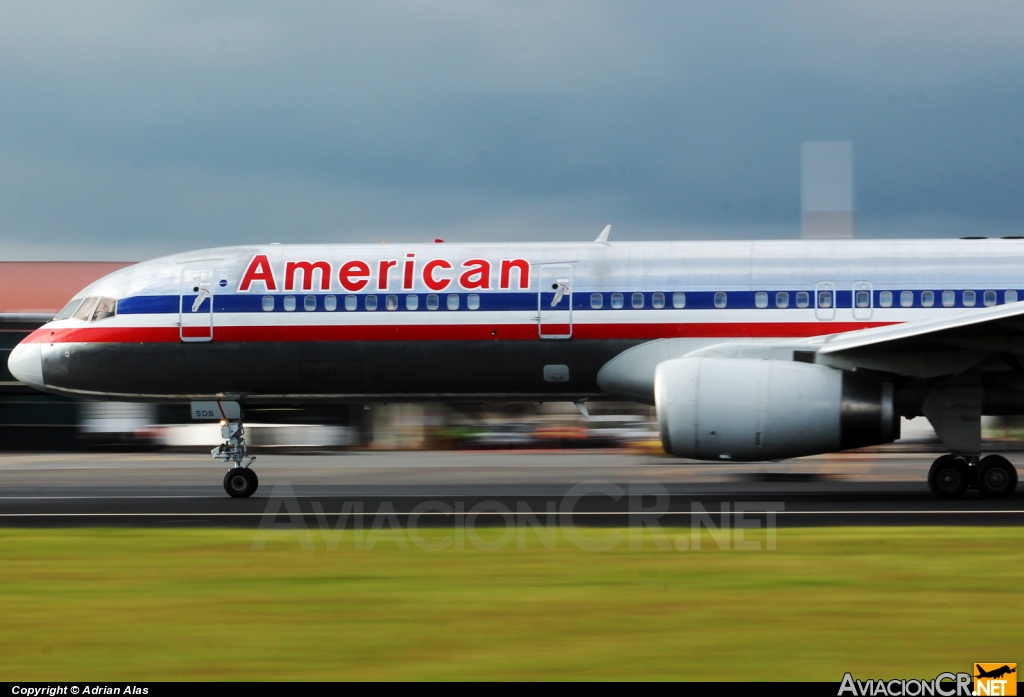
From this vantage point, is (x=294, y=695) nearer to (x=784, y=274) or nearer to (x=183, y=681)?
(x=183, y=681)

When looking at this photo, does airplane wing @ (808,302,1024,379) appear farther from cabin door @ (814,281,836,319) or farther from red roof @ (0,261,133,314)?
red roof @ (0,261,133,314)

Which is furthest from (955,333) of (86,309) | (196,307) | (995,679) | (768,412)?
(86,309)

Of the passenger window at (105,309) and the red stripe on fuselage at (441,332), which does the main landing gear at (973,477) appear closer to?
the red stripe on fuselage at (441,332)

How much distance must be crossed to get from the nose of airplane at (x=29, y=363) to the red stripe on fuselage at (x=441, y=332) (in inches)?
6.7

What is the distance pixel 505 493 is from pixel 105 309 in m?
6.51

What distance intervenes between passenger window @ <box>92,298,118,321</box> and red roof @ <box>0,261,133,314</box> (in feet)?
96.2

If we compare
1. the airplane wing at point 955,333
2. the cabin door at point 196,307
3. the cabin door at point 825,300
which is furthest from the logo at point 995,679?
the cabin door at point 196,307

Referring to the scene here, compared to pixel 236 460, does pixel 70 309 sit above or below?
above

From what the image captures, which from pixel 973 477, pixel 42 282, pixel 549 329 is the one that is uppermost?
pixel 42 282

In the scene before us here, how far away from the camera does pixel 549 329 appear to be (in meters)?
15.9

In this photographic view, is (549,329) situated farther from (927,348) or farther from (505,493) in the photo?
(927,348)

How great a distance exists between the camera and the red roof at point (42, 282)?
46.1 meters

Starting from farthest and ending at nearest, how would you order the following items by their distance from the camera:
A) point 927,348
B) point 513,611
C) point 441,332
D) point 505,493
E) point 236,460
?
point 505,493 → point 236,460 → point 441,332 → point 927,348 → point 513,611

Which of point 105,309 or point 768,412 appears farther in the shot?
point 105,309
